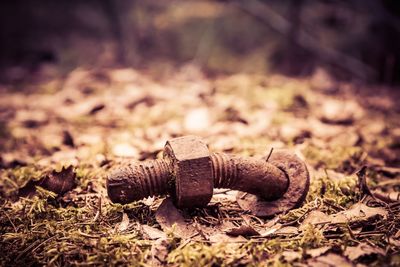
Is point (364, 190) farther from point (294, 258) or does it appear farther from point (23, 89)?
point (23, 89)

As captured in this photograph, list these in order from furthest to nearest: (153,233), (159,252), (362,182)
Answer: (362,182)
(153,233)
(159,252)

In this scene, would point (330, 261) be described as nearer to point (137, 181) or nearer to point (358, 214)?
point (358, 214)

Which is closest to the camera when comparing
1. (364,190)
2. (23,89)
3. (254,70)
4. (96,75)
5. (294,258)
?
(294,258)

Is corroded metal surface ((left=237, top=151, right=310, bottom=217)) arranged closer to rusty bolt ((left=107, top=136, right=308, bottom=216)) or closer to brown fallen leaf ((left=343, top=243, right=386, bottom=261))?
rusty bolt ((left=107, top=136, right=308, bottom=216))

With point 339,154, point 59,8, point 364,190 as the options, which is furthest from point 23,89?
point 364,190

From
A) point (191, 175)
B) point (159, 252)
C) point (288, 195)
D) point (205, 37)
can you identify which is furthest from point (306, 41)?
point (159, 252)

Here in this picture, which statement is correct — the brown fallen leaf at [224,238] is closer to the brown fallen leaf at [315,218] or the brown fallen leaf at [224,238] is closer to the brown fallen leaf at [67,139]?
the brown fallen leaf at [315,218]

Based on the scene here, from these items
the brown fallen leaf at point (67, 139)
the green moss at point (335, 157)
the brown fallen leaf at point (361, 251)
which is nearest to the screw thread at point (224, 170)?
the brown fallen leaf at point (361, 251)
